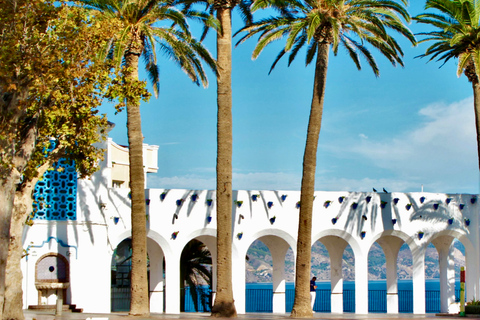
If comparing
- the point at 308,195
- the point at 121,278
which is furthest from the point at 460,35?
the point at 121,278

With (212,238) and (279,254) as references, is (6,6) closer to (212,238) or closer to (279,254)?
(212,238)

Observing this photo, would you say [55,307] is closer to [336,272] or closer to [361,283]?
[361,283]

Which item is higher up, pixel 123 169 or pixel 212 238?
pixel 123 169

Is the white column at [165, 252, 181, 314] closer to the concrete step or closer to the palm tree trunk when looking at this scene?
the concrete step

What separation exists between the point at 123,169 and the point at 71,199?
12.5 meters

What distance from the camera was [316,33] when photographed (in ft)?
77.1

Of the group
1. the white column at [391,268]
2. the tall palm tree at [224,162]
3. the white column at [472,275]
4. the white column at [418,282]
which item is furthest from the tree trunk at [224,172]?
the white column at [472,275]

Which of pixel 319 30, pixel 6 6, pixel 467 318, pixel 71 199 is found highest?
pixel 319 30

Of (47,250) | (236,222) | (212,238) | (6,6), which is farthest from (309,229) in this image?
(6,6)

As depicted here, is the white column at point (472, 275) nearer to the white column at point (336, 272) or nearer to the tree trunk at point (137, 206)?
the white column at point (336, 272)

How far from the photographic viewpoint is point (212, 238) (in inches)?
1155

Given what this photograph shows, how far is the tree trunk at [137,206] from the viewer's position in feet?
69.7

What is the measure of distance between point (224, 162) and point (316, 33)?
5.63 m

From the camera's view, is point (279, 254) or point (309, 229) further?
point (279, 254)
